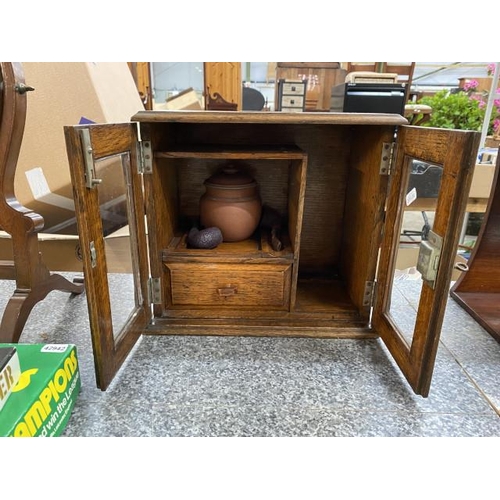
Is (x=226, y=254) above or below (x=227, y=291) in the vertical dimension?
above

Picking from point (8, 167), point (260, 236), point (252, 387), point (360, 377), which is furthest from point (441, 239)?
point (8, 167)

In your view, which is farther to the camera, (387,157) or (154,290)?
(154,290)

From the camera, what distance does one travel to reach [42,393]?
0.70m

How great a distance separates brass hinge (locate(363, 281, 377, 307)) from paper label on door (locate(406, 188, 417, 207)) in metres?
0.23

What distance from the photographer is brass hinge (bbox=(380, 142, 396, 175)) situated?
0.95 meters

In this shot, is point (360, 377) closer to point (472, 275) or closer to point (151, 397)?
point (151, 397)

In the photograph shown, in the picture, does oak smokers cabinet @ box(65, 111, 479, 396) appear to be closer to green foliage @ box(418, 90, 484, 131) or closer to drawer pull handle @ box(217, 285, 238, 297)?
drawer pull handle @ box(217, 285, 238, 297)

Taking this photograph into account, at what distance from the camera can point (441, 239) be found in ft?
2.37

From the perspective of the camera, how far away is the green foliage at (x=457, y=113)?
232cm

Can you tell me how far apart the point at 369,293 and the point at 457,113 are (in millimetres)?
1814

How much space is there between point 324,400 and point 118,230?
0.71 m

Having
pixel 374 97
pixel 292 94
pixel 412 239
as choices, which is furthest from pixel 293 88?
pixel 412 239

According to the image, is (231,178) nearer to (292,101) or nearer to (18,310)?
(18,310)

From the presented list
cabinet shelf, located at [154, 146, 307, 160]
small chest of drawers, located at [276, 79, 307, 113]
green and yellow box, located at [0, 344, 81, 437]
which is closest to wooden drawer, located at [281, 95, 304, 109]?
small chest of drawers, located at [276, 79, 307, 113]
